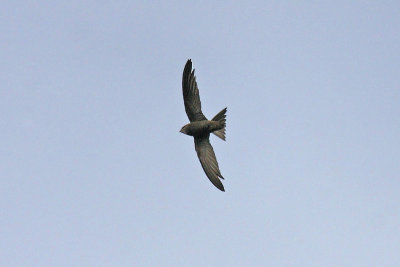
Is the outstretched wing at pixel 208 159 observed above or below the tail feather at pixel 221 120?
below

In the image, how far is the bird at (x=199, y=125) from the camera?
1026 inches

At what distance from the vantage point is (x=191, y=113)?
2686 cm

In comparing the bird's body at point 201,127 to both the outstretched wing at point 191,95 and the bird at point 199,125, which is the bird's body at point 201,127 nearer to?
Result: the bird at point 199,125

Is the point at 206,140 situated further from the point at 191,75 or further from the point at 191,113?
the point at 191,75

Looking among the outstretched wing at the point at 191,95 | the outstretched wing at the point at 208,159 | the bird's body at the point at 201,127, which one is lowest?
the outstretched wing at the point at 208,159

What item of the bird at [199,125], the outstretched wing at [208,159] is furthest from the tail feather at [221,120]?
the outstretched wing at [208,159]

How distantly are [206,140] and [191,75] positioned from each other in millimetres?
3235

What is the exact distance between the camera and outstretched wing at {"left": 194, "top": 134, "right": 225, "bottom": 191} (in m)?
25.3

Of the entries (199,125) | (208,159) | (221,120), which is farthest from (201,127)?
(208,159)

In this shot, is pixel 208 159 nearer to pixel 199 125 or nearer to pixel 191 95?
pixel 199 125

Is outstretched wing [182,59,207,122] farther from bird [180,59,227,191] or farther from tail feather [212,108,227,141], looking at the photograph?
tail feather [212,108,227,141]

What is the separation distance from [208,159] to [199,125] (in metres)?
1.63

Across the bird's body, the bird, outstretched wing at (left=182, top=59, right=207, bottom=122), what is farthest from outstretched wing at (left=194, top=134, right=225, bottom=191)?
outstretched wing at (left=182, top=59, right=207, bottom=122)

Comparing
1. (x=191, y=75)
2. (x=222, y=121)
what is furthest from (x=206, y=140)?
(x=191, y=75)
